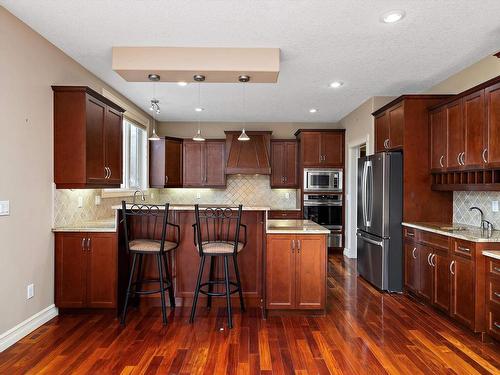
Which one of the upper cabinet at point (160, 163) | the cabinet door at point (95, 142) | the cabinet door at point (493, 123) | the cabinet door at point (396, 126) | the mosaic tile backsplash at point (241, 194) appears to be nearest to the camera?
the cabinet door at point (493, 123)

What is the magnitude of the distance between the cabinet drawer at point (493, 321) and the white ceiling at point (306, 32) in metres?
2.48

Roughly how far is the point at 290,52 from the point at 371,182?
2.13m

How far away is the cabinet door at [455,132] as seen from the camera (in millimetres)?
3600

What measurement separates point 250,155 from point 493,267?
4670mm

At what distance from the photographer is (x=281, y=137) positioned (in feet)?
23.8

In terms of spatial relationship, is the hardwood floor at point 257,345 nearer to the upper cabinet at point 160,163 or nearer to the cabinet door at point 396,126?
the cabinet door at point 396,126

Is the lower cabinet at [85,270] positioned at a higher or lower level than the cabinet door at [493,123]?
lower

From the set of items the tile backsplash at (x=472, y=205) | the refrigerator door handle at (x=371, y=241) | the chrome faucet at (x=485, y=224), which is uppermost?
the tile backsplash at (x=472, y=205)

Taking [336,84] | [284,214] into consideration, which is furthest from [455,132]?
[284,214]

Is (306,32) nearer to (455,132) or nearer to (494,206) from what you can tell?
(455,132)

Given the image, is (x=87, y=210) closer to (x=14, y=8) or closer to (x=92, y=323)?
(x=92, y=323)

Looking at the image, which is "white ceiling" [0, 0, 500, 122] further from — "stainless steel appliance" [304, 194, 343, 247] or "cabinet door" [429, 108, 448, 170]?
"stainless steel appliance" [304, 194, 343, 247]

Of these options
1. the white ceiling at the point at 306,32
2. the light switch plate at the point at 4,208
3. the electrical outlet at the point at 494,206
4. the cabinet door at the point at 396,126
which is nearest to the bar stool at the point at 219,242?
the light switch plate at the point at 4,208

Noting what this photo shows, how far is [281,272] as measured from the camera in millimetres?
3488
